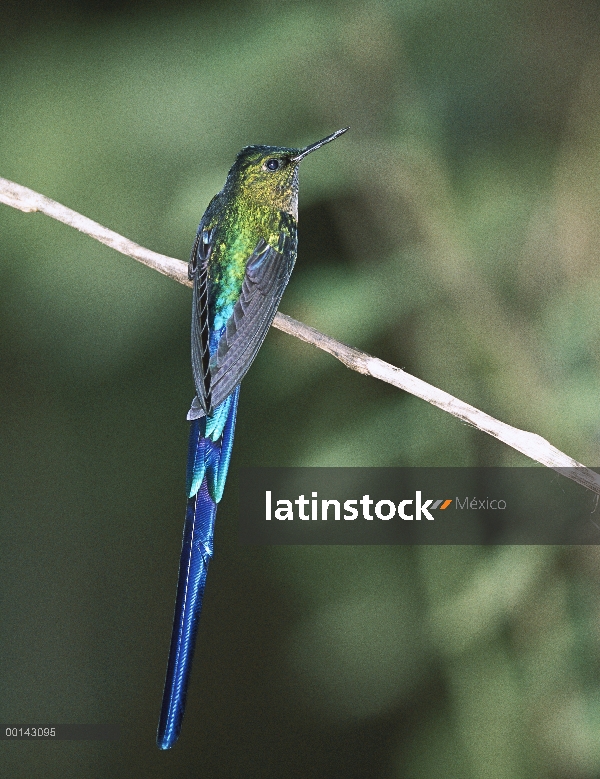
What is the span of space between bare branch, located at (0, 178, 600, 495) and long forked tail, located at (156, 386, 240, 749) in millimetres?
132

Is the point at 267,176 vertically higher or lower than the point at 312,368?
higher

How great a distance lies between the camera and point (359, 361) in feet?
2.78

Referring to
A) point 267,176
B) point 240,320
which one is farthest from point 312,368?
point 267,176

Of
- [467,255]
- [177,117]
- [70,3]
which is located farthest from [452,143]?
[70,3]

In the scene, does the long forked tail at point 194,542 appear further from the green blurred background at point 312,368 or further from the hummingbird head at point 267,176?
the hummingbird head at point 267,176

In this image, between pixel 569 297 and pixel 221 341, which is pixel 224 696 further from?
pixel 569 297

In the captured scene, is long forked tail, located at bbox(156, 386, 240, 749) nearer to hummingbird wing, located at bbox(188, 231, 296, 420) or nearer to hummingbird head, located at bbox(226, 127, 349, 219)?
hummingbird wing, located at bbox(188, 231, 296, 420)

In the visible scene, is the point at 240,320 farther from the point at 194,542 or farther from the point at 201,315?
the point at 194,542

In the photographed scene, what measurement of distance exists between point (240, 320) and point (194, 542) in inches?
9.8

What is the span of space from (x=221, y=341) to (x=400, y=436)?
24 centimetres

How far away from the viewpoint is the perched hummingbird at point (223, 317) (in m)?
0.82

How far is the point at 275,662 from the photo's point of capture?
1.04 meters

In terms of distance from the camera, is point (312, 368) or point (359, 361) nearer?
point (359, 361)

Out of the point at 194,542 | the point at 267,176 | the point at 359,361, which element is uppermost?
the point at 267,176
